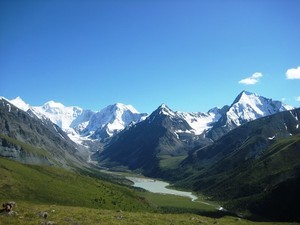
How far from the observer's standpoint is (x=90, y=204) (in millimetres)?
127875

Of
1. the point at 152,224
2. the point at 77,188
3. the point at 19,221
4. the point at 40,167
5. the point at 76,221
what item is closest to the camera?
the point at 19,221

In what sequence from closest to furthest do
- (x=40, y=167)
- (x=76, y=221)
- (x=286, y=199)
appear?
(x=76, y=221) < (x=40, y=167) < (x=286, y=199)

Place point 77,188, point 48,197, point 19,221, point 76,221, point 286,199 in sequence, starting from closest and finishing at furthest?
point 19,221
point 76,221
point 48,197
point 77,188
point 286,199

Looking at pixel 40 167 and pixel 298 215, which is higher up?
pixel 40 167

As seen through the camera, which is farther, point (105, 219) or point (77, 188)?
point (77, 188)

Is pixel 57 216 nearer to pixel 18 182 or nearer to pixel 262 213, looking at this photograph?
pixel 18 182

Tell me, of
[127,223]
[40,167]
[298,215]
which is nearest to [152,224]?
[127,223]

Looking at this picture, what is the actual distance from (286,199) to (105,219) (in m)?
165

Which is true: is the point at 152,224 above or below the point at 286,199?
below

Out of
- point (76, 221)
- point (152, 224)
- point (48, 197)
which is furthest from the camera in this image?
point (48, 197)

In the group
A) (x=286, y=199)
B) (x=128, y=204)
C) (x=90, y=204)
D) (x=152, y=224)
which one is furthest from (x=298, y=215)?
(x=152, y=224)

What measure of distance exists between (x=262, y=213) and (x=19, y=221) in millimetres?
174401

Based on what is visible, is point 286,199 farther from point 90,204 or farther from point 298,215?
point 90,204

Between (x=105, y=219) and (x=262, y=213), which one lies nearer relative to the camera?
(x=105, y=219)
